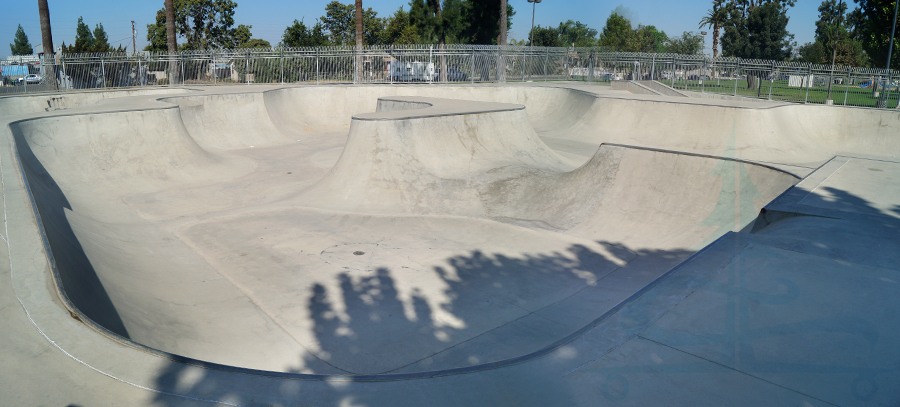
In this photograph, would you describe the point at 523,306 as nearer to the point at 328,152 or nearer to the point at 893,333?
the point at 893,333

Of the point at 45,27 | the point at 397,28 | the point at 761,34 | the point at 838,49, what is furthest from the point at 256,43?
the point at 838,49

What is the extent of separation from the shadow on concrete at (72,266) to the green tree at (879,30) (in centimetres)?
3172

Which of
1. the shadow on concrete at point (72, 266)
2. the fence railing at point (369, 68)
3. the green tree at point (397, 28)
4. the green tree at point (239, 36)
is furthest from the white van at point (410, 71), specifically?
the green tree at point (239, 36)

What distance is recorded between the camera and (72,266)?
17.1ft

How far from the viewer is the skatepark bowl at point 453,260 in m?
3.06

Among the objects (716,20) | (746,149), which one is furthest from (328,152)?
(716,20)

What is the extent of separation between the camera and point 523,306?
612 centimetres

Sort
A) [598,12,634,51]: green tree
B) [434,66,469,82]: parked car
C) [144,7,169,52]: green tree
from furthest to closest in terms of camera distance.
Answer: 1. [598,12,634,51]: green tree
2. [144,7,169,52]: green tree
3. [434,66,469,82]: parked car

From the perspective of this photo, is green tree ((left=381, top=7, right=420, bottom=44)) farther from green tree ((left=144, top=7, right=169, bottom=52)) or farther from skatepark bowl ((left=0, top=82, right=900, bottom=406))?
skatepark bowl ((left=0, top=82, right=900, bottom=406))

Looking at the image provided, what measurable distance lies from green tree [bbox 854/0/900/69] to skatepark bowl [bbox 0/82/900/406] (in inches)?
662

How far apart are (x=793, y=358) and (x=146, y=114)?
13.1 metres

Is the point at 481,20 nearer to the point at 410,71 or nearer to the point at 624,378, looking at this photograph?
the point at 410,71

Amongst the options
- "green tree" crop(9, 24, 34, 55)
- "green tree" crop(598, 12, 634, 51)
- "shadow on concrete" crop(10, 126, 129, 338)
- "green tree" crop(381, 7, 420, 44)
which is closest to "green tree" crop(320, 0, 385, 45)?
"green tree" crop(381, 7, 420, 44)

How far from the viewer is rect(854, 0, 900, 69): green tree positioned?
25.2 meters
